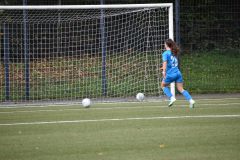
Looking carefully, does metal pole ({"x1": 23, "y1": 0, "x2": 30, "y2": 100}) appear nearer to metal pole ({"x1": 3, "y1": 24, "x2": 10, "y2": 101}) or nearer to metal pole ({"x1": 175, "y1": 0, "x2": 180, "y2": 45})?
metal pole ({"x1": 3, "y1": 24, "x2": 10, "y2": 101})

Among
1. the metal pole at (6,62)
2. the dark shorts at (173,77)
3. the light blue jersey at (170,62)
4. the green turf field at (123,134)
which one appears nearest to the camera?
the green turf field at (123,134)

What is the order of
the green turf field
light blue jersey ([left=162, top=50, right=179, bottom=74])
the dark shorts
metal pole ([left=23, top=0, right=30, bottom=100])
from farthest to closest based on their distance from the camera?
metal pole ([left=23, top=0, right=30, bottom=100]) < the dark shorts < light blue jersey ([left=162, top=50, right=179, bottom=74]) < the green turf field

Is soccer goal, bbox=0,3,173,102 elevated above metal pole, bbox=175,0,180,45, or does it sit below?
below

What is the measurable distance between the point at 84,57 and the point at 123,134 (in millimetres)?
10208

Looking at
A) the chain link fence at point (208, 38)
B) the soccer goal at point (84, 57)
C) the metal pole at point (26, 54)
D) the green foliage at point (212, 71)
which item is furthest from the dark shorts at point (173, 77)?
the green foliage at point (212, 71)

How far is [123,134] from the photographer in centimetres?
1011

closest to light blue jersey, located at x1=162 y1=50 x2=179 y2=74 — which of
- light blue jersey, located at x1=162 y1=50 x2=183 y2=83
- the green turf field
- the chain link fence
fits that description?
light blue jersey, located at x1=162 y1=50 x2=183 y2=83

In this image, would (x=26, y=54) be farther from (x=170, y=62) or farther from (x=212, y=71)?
(x=212, y=71)

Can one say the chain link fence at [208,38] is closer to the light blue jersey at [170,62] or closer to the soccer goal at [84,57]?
the soccer goal at [84,57]

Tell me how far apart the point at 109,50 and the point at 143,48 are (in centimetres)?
107

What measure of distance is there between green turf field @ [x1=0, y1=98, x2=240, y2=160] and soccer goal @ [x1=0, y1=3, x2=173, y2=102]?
448 centimetres

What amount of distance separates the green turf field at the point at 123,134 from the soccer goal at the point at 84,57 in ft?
14.7

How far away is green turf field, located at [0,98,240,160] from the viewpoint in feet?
27.1

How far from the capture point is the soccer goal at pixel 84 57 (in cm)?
1944
